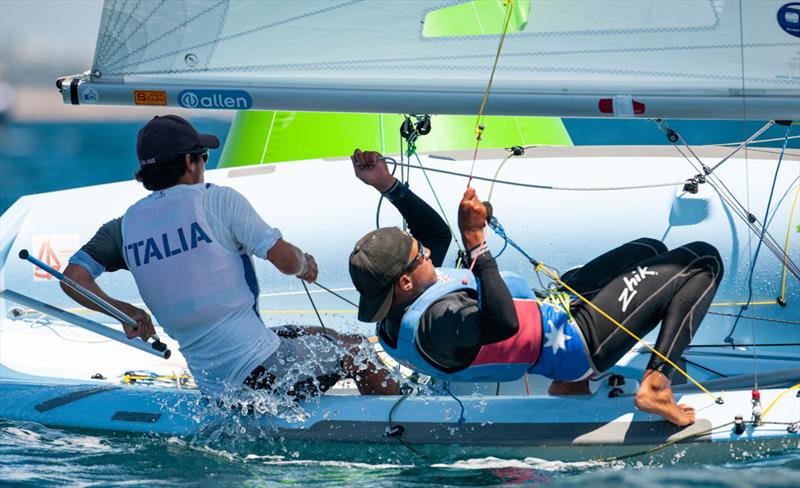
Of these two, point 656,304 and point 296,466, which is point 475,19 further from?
point 296,466

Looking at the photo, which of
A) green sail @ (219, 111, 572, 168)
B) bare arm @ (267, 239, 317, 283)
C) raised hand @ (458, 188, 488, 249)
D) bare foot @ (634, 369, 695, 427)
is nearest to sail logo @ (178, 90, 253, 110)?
bare arm @ (267, 239, 317, 283)

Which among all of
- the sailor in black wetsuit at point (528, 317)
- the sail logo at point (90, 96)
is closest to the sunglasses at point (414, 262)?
the sailor in black wetsuit at point (528, 317)

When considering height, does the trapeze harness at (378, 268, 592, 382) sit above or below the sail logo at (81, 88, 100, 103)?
below

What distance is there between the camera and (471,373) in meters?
3.12

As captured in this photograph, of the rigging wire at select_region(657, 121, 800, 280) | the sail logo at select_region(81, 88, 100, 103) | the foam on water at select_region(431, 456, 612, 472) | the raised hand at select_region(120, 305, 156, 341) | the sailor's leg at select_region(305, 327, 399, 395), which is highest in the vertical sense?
the sail logo at select_region(81, 88, 100, 103)

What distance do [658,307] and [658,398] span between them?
253mm

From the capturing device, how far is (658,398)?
3025mm

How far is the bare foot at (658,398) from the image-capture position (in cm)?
302

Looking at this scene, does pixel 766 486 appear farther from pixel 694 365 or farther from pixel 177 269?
pixel 177 269

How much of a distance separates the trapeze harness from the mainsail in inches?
20.9

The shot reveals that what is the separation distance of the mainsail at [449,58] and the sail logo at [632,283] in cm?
44

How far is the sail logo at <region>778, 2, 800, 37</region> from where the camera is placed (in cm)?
319

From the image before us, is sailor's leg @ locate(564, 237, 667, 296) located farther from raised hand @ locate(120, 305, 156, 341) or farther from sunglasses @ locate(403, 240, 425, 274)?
raised hand @ locate(120, 305, 156, 341)

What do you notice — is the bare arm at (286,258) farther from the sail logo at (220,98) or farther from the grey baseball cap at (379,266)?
the sail logo at (220,98)
